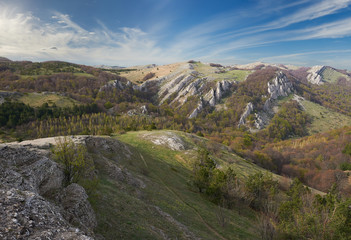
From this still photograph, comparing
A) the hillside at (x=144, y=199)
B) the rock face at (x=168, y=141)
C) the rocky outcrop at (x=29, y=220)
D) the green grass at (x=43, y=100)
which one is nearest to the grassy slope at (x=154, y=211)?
the hillside at (x=144, y=199)

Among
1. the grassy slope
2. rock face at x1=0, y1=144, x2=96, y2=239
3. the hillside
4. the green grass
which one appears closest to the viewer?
rock face at x1=0, y1=144, x2=96, y2=239

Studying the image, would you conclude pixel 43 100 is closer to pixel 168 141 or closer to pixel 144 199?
pixel 168 141

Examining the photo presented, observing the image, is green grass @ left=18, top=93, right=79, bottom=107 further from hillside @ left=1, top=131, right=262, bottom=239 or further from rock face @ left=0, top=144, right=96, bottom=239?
rock face @ left=0, top=144, right=96, bottom=239

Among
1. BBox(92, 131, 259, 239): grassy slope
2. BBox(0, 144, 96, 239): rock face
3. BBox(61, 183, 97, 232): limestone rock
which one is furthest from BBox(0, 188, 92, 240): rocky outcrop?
BBox(92, 131, 259, 239): grassy slope

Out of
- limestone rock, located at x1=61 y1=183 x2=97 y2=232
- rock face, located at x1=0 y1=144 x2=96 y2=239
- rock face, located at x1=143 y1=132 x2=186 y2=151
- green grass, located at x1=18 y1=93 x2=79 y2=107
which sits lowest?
rock face, located at x1=143 y1=132 x2=186 y2=151

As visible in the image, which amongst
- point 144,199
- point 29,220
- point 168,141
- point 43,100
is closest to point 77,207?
point 29,220

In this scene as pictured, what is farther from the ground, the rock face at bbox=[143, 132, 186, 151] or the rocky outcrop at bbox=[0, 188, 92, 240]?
the rocky outcrop at bbox=[0, 188, 92, 240]

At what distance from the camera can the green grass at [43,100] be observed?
469 feet

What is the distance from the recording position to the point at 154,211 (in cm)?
Answer: 2231

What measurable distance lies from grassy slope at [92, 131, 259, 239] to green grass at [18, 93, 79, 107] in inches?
5932

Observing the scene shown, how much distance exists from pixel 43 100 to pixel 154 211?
18071 cm

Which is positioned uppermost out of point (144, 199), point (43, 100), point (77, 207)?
point (77, 207)

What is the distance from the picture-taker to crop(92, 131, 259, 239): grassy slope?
16609mm

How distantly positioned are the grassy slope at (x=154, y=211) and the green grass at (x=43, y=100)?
150662 millimetres
